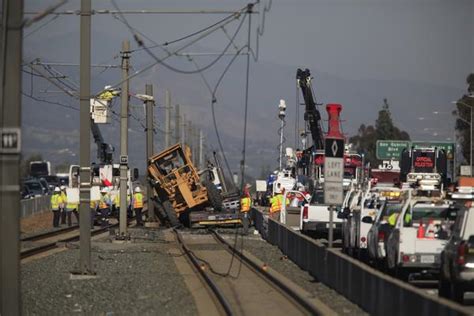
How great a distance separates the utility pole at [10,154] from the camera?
1574 centimetres

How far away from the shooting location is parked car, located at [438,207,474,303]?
1808cm

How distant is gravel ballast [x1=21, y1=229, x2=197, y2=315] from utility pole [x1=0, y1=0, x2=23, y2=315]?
330cm

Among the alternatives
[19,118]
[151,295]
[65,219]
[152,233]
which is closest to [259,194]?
[65,219]

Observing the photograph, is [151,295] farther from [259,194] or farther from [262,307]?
[259,194]

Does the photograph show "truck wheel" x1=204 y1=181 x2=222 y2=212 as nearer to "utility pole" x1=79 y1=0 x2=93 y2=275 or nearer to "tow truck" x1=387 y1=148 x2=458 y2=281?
"utility pole" x1=79 y1=0 x2=93 y2=275

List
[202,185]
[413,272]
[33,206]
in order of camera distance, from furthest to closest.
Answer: [33,206]
[202,185]
[413,272]

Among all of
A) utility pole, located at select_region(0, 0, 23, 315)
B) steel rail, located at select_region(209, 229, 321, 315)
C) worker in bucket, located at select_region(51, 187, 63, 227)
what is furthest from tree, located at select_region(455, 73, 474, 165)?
utility pole, located at select_region(0, 0, 23, 315)

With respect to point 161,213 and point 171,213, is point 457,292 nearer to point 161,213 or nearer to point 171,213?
point 171,213

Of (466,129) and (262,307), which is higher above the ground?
(466,129)

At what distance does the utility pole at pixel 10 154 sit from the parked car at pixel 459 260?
290 inches

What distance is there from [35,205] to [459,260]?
57925 millimetres

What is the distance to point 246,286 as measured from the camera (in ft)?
78.2

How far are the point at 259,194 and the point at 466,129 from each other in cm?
3464

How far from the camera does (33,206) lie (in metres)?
72.2
